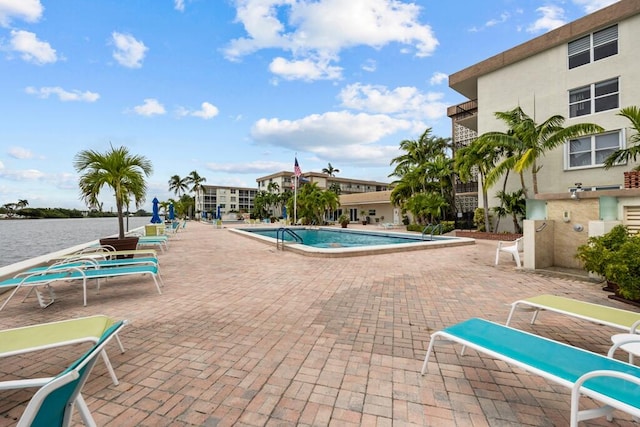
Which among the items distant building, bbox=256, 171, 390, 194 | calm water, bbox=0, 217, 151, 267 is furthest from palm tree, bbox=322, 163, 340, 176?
calm water, bbox=0, 217, 151, 267

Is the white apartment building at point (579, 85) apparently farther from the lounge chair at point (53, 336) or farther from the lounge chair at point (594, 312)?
the lounge chair at point (53, 336)

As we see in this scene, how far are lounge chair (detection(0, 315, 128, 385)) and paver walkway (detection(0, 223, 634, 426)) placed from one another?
1.64ft

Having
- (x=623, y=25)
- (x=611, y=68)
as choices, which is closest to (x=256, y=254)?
(x=611, y=68)

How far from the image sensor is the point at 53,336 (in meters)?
2.65

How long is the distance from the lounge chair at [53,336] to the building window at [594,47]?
22837mm

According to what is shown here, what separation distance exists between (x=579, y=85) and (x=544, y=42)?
3422 millimetres

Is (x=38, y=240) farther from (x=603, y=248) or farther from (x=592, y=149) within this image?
(x=592, y=149)

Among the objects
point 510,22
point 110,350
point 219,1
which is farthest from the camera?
point 510,22

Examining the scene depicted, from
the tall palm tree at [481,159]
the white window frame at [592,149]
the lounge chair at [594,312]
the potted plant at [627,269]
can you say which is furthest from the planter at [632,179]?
the white window frame at [592,149]

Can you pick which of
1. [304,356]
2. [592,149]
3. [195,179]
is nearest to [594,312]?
[304,356]

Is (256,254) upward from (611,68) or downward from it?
downward

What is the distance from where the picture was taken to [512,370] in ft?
9.75

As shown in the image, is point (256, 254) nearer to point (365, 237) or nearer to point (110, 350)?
Answer: point (110, 350)

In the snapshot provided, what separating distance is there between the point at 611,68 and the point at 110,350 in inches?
887
